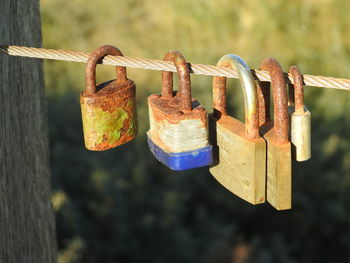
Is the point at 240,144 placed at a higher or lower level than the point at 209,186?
higher

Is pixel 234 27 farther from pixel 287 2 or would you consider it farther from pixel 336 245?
pixel 336 245

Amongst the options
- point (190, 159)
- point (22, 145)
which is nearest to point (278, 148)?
point (190, 159)

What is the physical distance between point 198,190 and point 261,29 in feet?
6.72

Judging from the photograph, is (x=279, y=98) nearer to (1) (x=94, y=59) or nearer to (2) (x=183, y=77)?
(2) (x=183, y=77)

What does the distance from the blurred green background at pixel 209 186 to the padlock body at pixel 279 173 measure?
7.59ft

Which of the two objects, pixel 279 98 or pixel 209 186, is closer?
pixel 279 98

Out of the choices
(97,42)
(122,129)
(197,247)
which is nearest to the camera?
(122,129)

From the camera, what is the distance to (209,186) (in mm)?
4102

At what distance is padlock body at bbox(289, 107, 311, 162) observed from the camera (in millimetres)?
1062

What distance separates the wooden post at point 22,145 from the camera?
1.30 metres

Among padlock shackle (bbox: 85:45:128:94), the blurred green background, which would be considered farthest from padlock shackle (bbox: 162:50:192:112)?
the blurred green background

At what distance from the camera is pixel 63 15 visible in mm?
6621

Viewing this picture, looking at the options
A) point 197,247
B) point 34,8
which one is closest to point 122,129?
point 34,8

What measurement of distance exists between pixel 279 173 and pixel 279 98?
13cm
